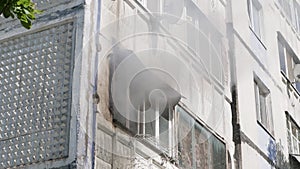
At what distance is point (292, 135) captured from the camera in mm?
15930

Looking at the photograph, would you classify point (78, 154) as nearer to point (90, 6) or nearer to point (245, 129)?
point (90, 6)

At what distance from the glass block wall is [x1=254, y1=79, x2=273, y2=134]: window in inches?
263

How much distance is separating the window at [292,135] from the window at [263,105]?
1.25 metres

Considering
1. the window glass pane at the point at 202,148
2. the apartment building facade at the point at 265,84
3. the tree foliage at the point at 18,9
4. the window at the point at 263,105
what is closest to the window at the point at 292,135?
the apartment building facade at the point at 265,84

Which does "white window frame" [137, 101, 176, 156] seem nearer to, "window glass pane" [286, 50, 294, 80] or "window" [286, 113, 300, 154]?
"window" [286, 113, 300, 154]

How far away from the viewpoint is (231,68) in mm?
12930

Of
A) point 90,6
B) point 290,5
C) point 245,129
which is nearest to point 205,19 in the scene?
point 245,129

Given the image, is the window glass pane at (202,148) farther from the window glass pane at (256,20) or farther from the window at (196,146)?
the window glass pane at (256,20)

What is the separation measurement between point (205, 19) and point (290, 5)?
7.20 meters

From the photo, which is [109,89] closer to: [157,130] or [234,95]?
[157,130]

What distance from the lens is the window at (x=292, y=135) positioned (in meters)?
15.5

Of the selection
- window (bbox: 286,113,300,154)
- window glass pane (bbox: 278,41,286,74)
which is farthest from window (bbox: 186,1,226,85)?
window glass pane (bbox: 278,41,286,74)

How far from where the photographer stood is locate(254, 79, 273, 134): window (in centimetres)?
1412

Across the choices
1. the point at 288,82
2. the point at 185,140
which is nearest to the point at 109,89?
the point at 185,140
